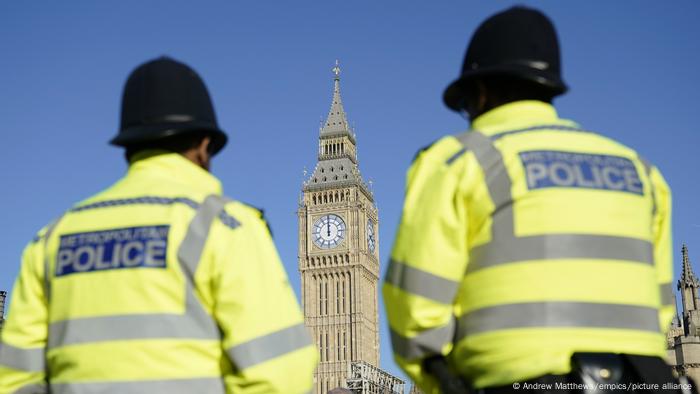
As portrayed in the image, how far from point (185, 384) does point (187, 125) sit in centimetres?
99

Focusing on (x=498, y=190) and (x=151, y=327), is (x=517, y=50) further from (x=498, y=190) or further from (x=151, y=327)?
(x=151, y=327)

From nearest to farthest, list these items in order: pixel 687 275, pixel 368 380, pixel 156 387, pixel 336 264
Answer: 1. pixel 156 387
2. pixel 687 275
3. pixel 368 380
4. pixel 336 264

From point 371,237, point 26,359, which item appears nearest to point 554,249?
point 26,359

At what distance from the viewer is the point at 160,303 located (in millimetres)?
3355

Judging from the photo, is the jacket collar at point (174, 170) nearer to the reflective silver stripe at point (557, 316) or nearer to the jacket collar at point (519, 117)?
the jacket collar at point (519, 117)

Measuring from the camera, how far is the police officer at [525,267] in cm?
314

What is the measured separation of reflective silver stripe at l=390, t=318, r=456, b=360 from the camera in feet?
10.7

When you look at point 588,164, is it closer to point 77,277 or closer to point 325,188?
point 77,277

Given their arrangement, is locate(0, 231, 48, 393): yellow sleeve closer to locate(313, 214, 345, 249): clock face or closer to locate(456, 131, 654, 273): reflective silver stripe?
locate(456, 131, 654, 273): reflective silver stripe

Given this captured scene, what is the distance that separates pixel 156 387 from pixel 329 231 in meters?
70.0

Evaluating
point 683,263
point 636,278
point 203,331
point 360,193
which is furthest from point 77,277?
point 360,193

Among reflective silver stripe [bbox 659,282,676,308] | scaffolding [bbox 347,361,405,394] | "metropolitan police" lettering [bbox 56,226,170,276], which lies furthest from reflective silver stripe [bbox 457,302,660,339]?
scaffolding [bbox 347,361,405,394]

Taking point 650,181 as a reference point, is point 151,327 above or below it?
below

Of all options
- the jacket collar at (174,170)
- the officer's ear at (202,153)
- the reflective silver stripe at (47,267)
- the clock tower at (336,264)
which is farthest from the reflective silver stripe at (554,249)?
the clock tower at (336,264)
